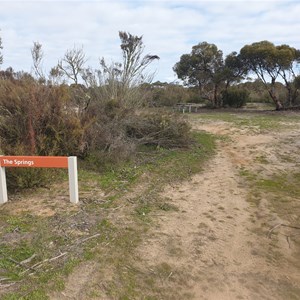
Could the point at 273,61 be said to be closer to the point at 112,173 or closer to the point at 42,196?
the point at 112,173

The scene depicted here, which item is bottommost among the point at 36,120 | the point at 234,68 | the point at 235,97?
the point at 36,120

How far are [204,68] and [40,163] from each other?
21.4 m

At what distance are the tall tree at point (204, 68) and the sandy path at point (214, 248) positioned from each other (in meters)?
19.1

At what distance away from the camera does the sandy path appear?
2.81 meters

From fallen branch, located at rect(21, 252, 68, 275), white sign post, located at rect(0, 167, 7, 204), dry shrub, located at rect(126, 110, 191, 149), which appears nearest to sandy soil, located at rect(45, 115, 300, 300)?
fallen branch, located at rect(21, 252, 68, 275)

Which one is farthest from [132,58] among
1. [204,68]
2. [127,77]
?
[204,68]

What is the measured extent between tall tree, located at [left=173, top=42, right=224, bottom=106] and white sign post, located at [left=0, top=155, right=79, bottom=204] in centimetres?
1998

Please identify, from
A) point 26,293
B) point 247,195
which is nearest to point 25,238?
point 26,293

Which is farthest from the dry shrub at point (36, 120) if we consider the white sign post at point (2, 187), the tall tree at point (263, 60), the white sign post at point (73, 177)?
the tall tree at point (263, 60)

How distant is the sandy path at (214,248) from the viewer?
281 centimetres

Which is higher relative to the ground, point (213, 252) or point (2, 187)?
point (2, 187)

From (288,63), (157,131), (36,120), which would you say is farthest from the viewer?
(288,63)

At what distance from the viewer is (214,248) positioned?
351 cm

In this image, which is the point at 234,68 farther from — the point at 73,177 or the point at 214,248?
the point at 214,248
